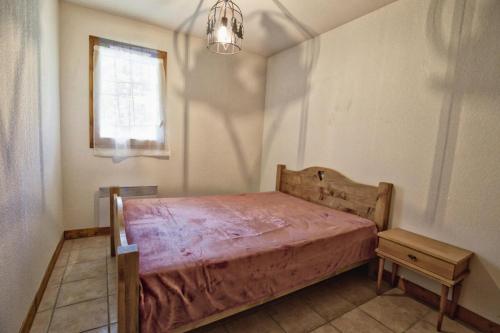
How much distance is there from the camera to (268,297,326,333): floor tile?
5.21 ft

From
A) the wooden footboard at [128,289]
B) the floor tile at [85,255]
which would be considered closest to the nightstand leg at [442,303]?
the wooden footboard at [128,289]

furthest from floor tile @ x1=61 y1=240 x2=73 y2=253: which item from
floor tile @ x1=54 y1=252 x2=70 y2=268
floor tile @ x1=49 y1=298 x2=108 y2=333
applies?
floor tile @ x1=49 y1=298 x2=108 y2=333

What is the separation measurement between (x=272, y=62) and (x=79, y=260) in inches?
139

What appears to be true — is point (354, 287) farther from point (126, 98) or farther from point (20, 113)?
point (126, 98)

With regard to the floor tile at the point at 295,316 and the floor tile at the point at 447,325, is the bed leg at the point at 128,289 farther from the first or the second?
the floor tile at the point at 447,325

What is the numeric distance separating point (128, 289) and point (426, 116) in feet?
7.81

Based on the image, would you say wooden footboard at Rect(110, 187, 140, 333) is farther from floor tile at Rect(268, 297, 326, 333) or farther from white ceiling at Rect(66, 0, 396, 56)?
white ceiling at Rect(66, 0, 396, 56)

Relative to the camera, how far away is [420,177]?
1986 millimetres

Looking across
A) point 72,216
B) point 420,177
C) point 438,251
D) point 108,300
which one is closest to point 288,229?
point 438,251

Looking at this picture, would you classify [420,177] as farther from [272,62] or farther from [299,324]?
[272,62]

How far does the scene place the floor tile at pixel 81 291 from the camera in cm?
173

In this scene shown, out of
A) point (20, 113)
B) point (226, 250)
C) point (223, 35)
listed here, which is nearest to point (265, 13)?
point (223, 35)

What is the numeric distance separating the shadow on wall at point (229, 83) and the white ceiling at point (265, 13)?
0.06 feet

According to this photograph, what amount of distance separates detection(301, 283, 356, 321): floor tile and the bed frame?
8.2 inches
